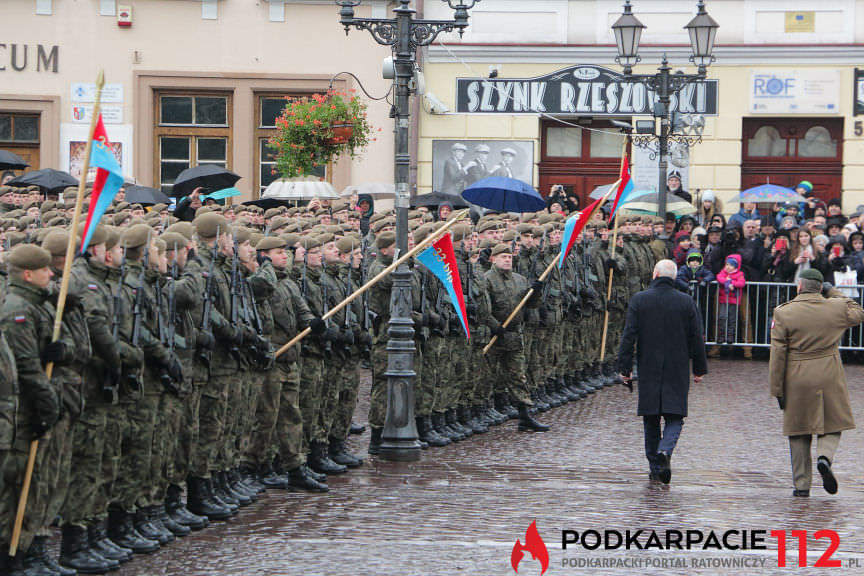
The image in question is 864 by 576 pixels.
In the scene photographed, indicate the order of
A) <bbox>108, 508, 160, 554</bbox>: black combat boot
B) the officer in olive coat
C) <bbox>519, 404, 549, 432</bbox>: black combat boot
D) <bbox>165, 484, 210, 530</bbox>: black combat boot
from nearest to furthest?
1. <bbox>108, 508, 160, 554</bbox>: black combat boot
2. <bbox>165, 484, 210, 530</bbox>: black combat boot
3. the officer in olive coat
4. <bbox>519, 404, 549, 432</bbox>: black combat boot

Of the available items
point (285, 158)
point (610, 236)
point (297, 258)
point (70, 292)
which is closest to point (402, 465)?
point (297, 258)

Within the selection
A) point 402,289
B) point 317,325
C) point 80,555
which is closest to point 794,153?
point 402,289

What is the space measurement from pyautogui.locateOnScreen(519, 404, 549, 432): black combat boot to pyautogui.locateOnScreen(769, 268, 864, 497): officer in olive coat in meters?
3.67

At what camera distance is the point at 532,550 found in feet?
31.8

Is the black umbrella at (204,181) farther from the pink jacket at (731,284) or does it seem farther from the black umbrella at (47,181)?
the pink jacket at (731,284)

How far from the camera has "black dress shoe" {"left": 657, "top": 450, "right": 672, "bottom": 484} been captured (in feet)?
40.8

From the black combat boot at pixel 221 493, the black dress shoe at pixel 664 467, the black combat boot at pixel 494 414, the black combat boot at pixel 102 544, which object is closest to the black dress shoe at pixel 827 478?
the black dress shoe at pixel 664 467

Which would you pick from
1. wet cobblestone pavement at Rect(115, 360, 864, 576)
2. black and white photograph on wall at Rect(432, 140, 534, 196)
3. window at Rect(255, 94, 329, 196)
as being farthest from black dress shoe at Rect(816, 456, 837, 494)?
window at Rect(255, 94, 329, 196)

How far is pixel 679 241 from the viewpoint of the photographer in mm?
22875

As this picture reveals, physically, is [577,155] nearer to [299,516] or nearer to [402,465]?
[402,465]

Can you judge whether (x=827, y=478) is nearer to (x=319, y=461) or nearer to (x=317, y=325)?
(x=319, y=461)

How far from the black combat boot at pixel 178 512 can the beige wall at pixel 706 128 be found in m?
17.7

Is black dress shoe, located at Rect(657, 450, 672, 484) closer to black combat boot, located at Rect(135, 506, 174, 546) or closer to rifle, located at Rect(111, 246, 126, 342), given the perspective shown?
black combat boot, located at Rect(135, 506, 174, 546)

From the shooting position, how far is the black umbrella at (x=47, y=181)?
64.0 ft
